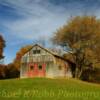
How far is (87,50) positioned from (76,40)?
11.6ft

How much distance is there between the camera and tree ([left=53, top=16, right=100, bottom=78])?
60344 mm

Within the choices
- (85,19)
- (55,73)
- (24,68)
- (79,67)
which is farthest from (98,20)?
(24,68)

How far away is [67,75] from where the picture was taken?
63094 mm

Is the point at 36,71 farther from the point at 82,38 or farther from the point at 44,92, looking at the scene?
the point at 44,92

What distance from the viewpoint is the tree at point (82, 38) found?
60.3 m

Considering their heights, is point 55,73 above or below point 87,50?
below

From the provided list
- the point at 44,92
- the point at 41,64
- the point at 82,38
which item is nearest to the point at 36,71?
the point at 41,64

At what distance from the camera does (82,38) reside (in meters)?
61.1

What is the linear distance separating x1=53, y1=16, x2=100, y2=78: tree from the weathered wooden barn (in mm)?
4597

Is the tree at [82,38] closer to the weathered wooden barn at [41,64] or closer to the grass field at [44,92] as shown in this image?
the weathered wooden barn at [41,64]

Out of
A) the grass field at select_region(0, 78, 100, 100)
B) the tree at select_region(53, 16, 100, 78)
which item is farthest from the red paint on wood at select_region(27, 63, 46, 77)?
the grass field at select_region(0, 78, 100, 100)

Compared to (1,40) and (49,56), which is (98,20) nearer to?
(49,56)

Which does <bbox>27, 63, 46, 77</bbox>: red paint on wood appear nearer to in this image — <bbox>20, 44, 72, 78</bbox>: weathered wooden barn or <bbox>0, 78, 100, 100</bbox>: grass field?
<bbox>20, 44, 72, 78</bbox>: weathered wooden barn

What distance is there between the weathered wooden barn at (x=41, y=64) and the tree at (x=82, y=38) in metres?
4.60
